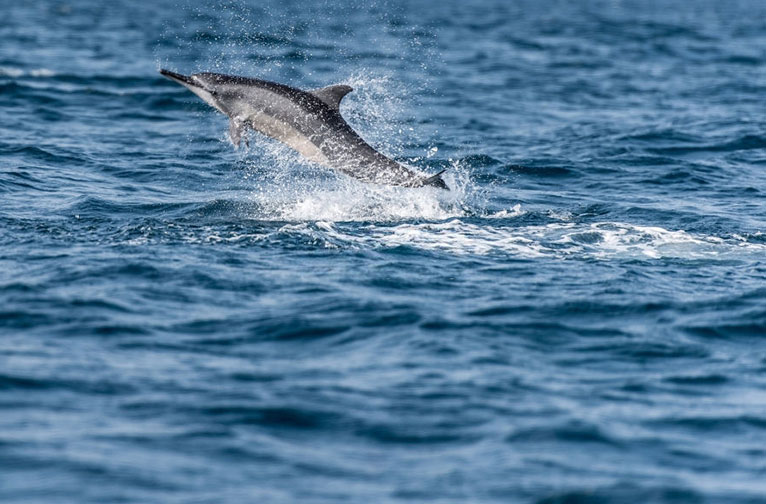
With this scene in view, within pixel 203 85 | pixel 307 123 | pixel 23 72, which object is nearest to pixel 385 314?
pixel 307 123

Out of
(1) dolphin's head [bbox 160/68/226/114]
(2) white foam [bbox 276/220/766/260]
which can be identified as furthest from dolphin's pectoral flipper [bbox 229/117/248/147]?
(2) white foam [bbox 276/220/766/260]

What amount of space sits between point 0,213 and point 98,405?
8.32m

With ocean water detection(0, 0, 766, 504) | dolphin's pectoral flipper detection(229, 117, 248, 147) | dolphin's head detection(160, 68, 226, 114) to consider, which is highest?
dolphin's head detection(160, 68, 226, 114)

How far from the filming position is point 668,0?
399 feet

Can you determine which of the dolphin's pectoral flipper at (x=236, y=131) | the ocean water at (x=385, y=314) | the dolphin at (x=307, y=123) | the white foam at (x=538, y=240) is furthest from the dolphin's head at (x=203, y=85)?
the white foam at (x=538, y=240)

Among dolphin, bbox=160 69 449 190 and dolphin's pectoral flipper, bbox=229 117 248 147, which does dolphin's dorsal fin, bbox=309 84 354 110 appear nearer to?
dolphin, bbox=160 69 449 190

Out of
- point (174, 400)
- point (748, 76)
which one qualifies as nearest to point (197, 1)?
point (748, 76)

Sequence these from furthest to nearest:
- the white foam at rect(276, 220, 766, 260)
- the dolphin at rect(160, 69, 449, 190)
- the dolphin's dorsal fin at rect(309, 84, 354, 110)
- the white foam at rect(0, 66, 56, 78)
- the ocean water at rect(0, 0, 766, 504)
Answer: the white foam at rect(0, 66, 56, 78) < the dolphin's dorsal fin at rect(309, 84, 354, 110) < the dolphin at rect(160, 69, 449, 190) < the white foam at rect(276, 220, 766, 260) < the ocean water at rect(0, 0, 766, 504)

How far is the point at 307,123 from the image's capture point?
18.0m

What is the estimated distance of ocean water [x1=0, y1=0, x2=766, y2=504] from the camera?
10.3m

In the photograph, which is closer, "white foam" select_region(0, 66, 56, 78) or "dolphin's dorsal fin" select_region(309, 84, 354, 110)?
"dolphin's dorsal fin" select_region(309, 84, 354, 110)

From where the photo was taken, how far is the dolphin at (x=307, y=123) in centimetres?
1792

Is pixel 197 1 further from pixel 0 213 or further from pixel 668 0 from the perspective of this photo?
pixel 0 213

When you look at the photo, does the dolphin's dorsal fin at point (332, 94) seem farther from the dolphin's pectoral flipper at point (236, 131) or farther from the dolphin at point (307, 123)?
the dolphin's pectoral flipper at point (236, 131)
